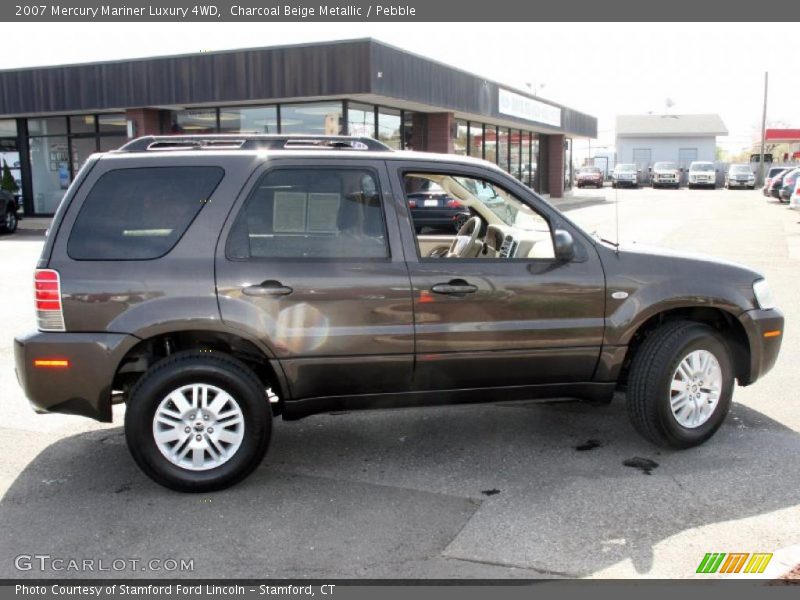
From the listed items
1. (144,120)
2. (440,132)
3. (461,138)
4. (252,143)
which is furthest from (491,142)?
(252,143)

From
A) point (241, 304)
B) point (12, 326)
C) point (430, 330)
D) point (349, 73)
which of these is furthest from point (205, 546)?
point (349, 73)

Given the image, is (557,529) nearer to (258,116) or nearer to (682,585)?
(682,585)

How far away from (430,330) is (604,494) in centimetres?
131

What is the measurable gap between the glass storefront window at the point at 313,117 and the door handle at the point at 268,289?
52.1 feet

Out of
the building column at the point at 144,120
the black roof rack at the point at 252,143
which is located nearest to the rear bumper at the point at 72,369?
the black roof rack at the point at 252,143

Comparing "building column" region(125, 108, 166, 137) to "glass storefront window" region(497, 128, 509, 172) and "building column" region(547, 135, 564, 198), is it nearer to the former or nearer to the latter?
"glass storefront window" region(497, 128, 509, 172)

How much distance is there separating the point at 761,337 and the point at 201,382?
11.4 feet

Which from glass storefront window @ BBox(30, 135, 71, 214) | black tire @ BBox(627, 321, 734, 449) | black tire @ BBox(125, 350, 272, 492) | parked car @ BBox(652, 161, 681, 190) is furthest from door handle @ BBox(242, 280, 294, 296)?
parked car @ BBox(652, 161, 681, 190)

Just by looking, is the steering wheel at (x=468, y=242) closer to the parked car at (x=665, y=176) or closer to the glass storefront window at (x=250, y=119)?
the glass storefront window at (x=250, y=119)

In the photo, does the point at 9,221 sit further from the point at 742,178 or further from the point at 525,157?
the point at 742,178

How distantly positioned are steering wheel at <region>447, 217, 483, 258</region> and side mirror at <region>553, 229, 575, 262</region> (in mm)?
889

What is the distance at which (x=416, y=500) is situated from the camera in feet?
13.8

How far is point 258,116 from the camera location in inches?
835
